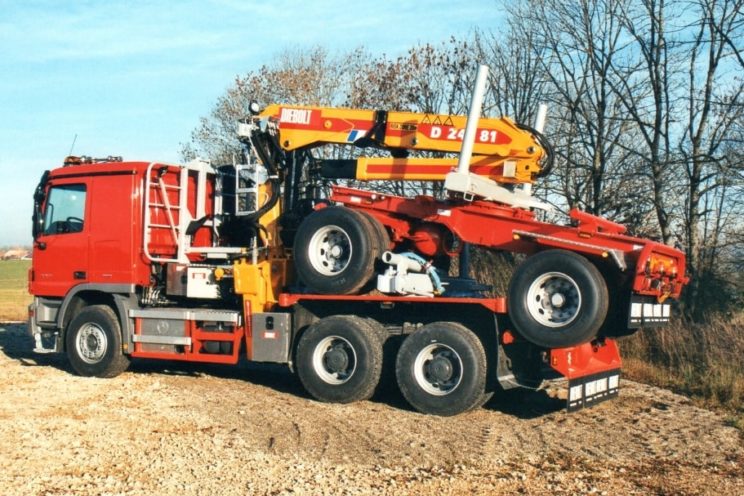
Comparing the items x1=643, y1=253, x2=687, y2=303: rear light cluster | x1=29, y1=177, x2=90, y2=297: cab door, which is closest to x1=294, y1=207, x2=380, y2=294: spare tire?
x1=643, y1=253, x2=687, y2=303: rear light cluster

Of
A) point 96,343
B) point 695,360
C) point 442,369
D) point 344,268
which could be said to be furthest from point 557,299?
point 96,343

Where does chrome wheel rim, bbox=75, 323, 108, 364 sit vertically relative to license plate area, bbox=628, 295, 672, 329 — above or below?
below

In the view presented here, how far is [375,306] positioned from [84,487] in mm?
4406

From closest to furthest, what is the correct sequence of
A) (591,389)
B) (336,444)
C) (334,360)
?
(336,444)
(591,389)
(334,360)

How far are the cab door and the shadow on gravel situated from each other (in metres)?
1.39

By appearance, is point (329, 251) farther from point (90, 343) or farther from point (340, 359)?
point (90, 343)

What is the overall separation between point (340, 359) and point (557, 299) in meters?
2.65

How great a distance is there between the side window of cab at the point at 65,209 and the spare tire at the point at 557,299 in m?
6.43

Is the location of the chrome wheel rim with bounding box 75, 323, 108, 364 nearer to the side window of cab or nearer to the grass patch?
the side window of cab

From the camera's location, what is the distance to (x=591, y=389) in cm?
920

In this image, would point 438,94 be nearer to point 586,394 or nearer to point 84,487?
point 586,394

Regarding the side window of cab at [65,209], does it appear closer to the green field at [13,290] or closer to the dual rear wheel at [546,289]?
the green field at [13,290]

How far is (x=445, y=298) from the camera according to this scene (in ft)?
30.6

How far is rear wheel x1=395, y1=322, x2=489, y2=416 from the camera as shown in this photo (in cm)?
905
